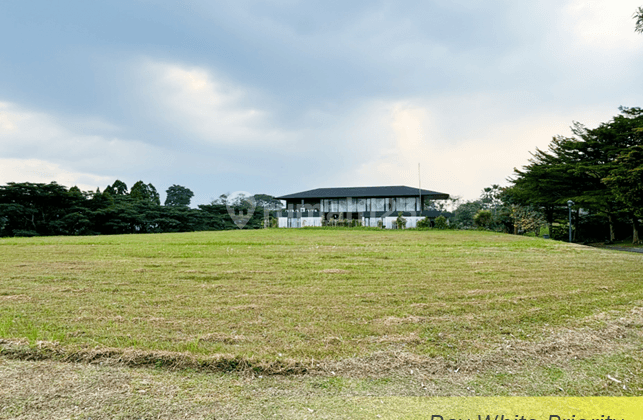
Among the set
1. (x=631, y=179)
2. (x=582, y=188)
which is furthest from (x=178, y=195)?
(x=631, y=179)

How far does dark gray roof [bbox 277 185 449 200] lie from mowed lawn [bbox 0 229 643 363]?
97.9ft

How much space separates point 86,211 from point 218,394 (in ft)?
143

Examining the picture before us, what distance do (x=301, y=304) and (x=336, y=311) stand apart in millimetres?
733

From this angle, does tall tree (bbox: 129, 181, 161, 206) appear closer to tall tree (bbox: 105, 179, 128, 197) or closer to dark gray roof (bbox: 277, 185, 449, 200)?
tall tree (bbox: 105, 179, 128, 197)

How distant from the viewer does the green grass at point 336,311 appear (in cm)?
403

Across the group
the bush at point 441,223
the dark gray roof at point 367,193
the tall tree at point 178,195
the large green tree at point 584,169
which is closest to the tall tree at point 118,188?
the tall tree at point 178,195

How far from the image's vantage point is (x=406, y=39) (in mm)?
15148

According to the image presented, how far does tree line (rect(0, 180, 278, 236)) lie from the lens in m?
37.0

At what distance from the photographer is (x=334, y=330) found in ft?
15.6

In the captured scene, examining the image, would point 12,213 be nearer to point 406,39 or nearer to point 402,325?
point 406,39

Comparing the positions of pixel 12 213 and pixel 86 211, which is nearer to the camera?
pixel 12 213

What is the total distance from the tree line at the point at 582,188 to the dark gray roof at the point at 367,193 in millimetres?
6652

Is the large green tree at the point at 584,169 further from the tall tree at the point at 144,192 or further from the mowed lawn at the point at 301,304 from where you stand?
the tall tree at the point at 144,192

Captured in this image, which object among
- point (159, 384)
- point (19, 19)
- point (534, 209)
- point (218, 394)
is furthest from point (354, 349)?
point (534, 209)
